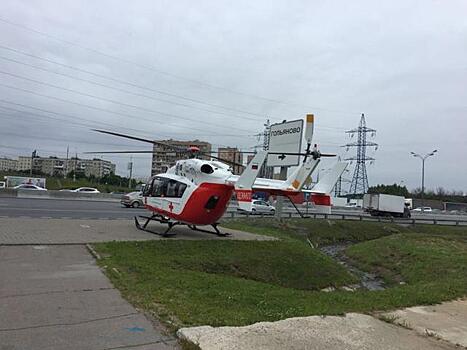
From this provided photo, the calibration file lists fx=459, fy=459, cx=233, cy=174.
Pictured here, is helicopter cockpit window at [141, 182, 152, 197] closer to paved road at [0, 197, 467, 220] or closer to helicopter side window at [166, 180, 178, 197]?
helicopter side window at [166, 180, 178, 197]

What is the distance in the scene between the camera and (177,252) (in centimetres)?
1414

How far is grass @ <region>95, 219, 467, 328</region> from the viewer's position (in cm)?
742

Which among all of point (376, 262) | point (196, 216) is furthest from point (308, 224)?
point (196, 216)

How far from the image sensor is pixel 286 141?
30.0 m

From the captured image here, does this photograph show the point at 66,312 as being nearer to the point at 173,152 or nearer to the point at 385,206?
the point at 173,152

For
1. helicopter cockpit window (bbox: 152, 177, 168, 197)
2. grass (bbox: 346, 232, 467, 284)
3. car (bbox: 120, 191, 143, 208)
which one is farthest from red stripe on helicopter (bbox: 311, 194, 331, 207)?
car (bbox: 120, 191, 143, 208)

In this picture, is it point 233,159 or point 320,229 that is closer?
point 233,159

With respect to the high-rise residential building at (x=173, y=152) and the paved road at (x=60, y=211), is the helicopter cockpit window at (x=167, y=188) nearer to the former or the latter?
the high-rise residential building at (x=173, y=152)

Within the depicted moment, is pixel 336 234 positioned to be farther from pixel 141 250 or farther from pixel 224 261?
pixel 141 250

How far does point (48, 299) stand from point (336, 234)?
85.5 feet

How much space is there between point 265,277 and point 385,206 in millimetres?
47094

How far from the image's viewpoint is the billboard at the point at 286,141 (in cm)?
2864

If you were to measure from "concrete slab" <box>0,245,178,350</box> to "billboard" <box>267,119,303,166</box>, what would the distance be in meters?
19.8

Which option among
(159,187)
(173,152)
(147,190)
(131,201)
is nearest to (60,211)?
(147,190)
